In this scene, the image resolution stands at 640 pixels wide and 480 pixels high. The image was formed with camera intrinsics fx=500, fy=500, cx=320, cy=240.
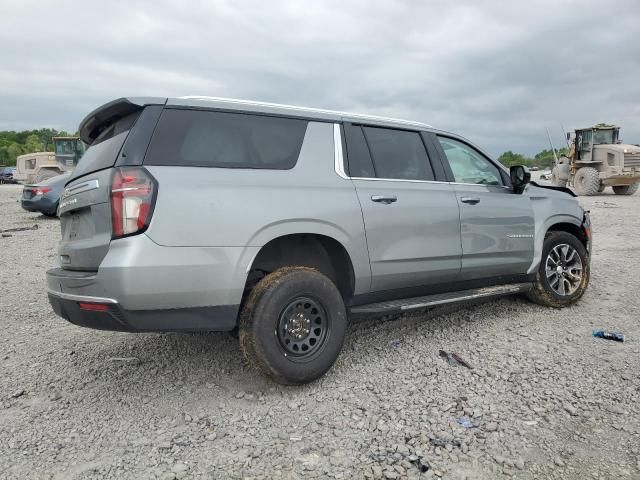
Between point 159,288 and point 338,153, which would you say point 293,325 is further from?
point 338,153

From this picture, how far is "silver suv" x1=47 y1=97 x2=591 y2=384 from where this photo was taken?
278 centimetres

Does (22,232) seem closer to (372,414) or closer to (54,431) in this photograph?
(54,431)

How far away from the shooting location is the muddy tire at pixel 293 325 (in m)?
3.02

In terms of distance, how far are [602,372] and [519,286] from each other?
1263 mm

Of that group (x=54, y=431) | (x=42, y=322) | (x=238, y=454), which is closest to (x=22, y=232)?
(x=42, y=322)

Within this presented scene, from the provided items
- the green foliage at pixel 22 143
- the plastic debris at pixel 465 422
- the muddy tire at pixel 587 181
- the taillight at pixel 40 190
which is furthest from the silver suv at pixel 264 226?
the green foliage at pixel 22 143

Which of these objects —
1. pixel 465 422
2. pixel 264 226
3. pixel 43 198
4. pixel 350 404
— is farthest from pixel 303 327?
pixel 43 198

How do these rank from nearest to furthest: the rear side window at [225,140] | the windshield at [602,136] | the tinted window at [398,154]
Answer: the rear side window at [225,140] < the tinted window at [398,154] < the windshield at [602,136]

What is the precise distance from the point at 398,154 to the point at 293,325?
5.56 feet

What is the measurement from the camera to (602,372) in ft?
11.3

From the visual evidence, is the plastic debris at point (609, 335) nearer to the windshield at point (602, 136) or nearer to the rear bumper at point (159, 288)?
the rear bumper at point (159, 288)

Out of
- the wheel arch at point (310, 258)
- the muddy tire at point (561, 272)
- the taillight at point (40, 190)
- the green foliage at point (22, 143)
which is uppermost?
the green foliage at point (22, 143)

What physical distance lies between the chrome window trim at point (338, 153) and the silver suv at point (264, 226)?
15mm

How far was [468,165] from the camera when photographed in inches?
181
